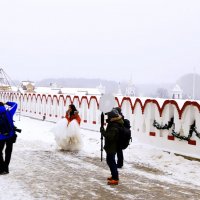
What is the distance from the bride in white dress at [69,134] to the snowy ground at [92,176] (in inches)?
12.3

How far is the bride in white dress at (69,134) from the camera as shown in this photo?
13.2 m

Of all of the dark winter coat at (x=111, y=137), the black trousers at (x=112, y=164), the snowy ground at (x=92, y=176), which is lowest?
the snowy ground at (x=92, y=176)

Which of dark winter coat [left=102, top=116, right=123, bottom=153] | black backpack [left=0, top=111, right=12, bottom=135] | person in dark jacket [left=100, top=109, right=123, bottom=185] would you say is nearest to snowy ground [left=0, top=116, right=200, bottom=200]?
person in dark jacket [left=100, top=109, right=123, bottom=185]

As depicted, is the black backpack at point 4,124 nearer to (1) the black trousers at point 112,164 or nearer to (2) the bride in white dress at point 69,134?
(1) the black trousers at point 112,164

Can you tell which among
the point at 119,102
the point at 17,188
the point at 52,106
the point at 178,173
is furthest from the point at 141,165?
the point at 52,106

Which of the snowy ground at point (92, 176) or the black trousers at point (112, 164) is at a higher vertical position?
the black trousers at point (112, 164)

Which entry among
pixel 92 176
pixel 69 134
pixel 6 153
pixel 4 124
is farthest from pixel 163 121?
pixel 4 124

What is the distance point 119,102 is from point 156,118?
4008 mm

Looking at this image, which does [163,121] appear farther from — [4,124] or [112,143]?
[4,124]

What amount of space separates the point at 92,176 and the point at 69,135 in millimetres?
3889

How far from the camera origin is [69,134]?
1316 centimetres

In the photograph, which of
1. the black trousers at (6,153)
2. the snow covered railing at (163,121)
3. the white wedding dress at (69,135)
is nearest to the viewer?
the black trousers at (6,153)

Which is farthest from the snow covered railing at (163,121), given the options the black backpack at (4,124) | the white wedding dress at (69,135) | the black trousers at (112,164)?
the black backpack at (4,124)

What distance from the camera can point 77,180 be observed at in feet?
29.4
